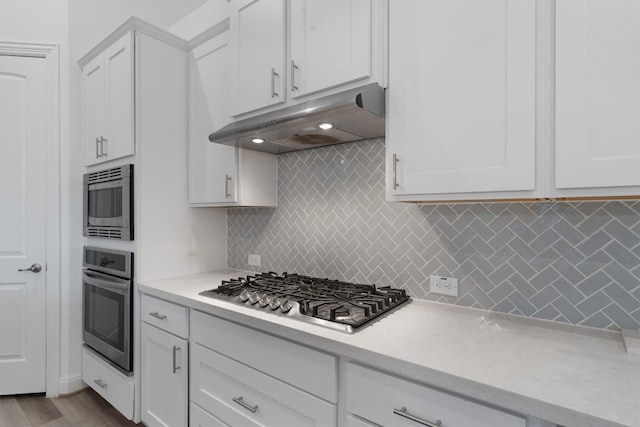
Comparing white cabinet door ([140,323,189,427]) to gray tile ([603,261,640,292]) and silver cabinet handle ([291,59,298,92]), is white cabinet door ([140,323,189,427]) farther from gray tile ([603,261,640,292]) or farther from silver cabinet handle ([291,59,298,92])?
gray tile ([603,261,640,292])

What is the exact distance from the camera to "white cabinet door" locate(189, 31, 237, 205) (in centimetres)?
201

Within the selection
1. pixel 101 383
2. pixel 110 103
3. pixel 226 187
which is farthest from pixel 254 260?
pixel 110 103

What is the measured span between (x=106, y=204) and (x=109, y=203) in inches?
2.4

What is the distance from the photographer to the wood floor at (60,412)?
2.17 m

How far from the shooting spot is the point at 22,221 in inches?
98.1

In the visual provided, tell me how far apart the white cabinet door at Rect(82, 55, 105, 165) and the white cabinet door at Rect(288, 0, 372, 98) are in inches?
60.5

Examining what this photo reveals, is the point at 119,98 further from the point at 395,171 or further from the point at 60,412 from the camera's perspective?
the point at 60,412

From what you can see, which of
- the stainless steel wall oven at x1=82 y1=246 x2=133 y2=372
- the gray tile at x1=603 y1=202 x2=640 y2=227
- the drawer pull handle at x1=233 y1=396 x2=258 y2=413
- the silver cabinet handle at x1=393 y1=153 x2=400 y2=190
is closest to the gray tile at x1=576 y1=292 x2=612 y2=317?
the gray tile at x1=603 y1=202 x2=640 y2=227

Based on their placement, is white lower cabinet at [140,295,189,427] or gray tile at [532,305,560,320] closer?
gray tile at [532,305,560,320]

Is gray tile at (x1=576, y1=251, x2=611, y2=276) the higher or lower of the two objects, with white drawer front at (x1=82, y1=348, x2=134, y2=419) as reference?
higher

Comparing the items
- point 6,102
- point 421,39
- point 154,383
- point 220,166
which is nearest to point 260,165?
point 220,166

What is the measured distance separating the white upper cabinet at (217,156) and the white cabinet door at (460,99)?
3.23 feet

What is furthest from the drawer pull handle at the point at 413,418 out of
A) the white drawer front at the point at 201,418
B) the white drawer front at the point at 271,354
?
the white drawer front at the point at 201,418

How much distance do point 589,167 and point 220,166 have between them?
5.72 feet
